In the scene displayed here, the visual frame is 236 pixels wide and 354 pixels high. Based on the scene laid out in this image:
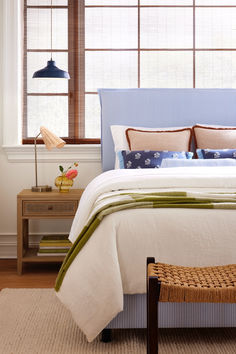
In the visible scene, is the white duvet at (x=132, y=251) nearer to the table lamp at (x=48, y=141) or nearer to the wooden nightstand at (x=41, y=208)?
the wooden nightstand at (x=41, y=208)

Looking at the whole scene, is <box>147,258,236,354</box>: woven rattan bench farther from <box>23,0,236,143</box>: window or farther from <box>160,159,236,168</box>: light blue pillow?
<box>23,0,236,143</box>: window

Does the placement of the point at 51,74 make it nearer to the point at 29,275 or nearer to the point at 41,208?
the point at 41,208

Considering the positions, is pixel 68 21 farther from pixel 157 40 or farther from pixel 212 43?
pixel 212 43

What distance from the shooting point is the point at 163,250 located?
2490 mm

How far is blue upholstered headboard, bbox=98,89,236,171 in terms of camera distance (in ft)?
14.9

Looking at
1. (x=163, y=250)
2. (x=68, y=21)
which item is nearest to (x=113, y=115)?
(x=68, y=21)

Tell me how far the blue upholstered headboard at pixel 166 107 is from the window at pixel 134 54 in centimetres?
26

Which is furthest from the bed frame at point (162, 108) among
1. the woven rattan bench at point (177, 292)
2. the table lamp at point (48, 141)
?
the woven rattan bench at point (177, 292)

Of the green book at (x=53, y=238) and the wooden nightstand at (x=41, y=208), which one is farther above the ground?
the wooden nightstand at (x=41, y=208)

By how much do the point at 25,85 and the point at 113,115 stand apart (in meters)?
0.82

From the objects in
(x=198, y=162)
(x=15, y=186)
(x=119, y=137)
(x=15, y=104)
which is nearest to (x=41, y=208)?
(x=15, y=186)

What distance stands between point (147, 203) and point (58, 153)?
2.20 metres

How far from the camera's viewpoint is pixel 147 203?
257cm

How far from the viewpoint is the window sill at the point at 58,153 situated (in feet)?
15.1
